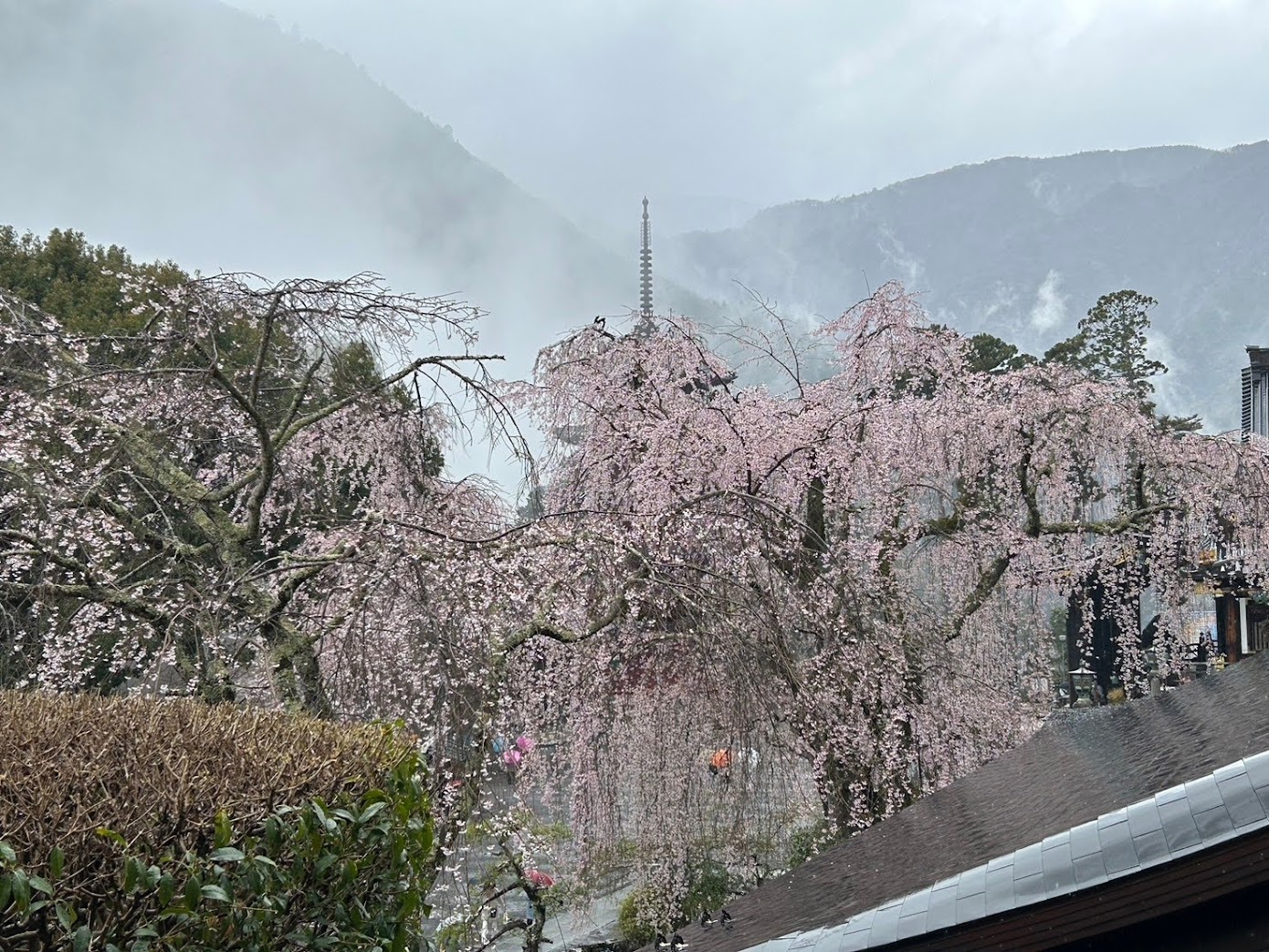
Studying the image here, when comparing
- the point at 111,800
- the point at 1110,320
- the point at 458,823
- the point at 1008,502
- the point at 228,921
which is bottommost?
the point at 458,823

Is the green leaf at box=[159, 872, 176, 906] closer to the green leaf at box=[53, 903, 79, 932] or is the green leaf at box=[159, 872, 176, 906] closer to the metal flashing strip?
the green leaf at box=[53, 903, 79, 932]

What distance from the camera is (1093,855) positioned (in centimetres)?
160

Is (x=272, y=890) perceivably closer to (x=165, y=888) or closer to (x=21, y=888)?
(x=165, y=888)

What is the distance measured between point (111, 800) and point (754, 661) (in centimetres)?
362

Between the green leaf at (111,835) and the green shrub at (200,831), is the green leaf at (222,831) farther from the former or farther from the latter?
the green leaf at (111,835)

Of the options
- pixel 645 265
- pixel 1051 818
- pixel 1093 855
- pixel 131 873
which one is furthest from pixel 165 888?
pixel 645 265

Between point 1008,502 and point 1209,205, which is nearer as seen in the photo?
point 1008,502

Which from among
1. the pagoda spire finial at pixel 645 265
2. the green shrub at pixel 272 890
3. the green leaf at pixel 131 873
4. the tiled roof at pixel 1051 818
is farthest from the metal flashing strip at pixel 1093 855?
the pagoda spire finial at pixel 645 265

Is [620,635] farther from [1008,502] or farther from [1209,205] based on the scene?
[1209,205]

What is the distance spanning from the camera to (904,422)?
358 inches

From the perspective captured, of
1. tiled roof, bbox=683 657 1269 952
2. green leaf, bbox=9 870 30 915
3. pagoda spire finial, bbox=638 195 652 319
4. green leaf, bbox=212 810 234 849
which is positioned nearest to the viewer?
green leaf, bbox=9 870 30 915

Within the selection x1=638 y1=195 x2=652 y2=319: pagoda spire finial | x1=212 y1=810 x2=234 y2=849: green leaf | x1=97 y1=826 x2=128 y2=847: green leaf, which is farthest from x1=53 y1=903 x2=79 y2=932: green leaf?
x1=638 y1=195 x2=652 y2=319: pagoda spire finial

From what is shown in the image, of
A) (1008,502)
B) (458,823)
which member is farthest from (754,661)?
(1008,502)

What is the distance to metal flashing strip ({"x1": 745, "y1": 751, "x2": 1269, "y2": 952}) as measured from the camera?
4.86ft
